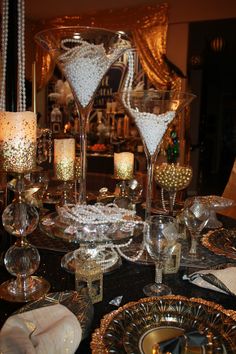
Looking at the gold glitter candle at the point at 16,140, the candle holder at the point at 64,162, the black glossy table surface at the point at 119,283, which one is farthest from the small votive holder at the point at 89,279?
the candle holder at the point at 64,162

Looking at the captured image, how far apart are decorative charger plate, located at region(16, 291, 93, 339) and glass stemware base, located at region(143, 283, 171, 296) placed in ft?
0.60

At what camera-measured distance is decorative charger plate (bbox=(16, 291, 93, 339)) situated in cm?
65

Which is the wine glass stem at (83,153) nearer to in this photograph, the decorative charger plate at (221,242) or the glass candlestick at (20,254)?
the glass candlestick at (20,254)

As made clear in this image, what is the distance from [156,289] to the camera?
835 mm

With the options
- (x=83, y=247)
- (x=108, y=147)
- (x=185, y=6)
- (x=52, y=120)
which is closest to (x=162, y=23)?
(x=185, y=6)

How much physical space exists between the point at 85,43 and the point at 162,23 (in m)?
3.83

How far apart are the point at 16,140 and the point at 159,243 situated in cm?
41

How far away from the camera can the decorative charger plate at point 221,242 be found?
3.55ft

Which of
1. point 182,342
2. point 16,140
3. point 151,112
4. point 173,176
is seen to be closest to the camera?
point 182,342

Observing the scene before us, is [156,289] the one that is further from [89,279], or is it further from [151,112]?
[151,112]

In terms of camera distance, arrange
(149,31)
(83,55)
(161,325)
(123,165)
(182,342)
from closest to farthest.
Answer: (182,342), (161,325), (83,55), (123,165), (149,31)

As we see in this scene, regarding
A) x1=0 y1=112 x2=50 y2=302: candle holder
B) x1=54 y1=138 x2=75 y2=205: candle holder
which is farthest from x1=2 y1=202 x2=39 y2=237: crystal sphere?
x1=54 y1=138 x2=75 y2=205: candle holder

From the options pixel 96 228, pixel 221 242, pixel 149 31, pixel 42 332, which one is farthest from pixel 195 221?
pixel 149 31

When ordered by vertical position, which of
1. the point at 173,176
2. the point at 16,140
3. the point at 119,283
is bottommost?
the point at 119,283
